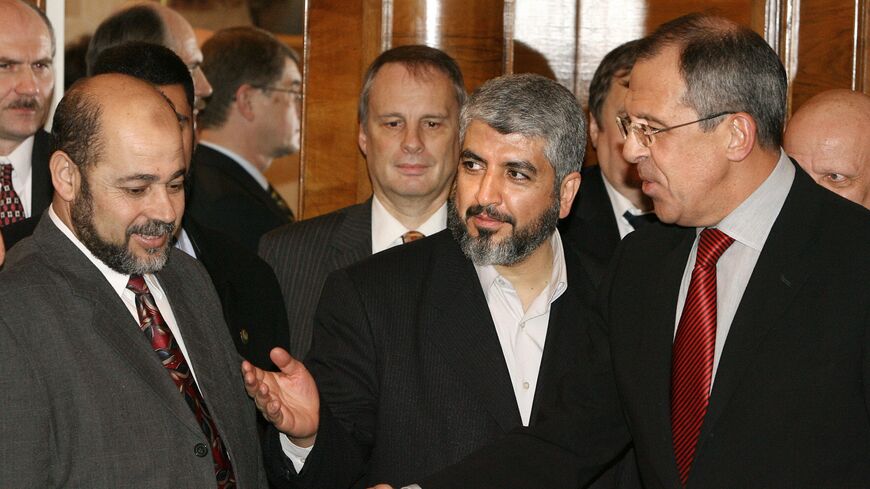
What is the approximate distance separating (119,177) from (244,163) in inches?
90.7

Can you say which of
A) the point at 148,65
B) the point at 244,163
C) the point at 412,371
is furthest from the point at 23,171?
the point at 412,371

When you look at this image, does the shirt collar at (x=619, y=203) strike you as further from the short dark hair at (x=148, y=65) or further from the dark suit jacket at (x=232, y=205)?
the short dark hair at (x=148, y=65)

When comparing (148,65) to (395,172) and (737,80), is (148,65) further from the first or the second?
(737,80)

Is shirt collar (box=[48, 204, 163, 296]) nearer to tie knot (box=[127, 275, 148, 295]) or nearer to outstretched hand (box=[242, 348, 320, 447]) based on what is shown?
tie knot (box=[127, 275, 148, 295])

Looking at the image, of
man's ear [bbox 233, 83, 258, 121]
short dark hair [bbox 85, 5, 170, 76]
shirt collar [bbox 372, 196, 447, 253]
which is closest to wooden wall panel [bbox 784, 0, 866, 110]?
shirt collar [bbox 372, 196, 447, 253]

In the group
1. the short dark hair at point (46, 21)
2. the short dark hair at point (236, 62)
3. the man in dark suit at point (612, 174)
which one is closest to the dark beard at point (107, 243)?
the short dark hair at point (46, 21)

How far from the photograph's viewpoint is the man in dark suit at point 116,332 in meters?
2.81

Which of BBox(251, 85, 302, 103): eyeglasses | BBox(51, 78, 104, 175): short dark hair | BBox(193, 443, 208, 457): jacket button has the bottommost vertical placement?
BBox(193, 443, 208, 457): jacket button

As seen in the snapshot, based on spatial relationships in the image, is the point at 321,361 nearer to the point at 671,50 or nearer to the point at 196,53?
the point at 671,50

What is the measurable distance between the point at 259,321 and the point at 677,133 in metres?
1.61

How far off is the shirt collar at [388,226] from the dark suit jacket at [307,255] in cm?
3

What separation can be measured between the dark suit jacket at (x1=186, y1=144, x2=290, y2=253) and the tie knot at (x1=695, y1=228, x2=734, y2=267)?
2.48 m

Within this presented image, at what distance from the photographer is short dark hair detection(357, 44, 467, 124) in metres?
4.41

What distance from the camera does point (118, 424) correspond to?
2.90m
